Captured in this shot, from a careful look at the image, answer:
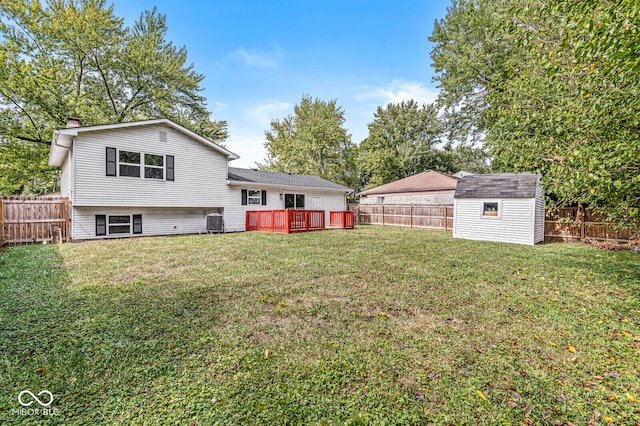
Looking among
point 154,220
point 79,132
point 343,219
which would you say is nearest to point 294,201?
point 343,219

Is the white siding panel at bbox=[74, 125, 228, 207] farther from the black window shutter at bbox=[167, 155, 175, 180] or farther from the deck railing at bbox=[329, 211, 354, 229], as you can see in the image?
the deck railing at bbox=[329, 211, 354, 229]

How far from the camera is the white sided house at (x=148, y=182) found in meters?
10.3

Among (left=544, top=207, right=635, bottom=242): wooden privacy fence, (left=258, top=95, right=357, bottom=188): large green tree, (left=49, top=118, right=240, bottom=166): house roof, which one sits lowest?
(left=544, top=207, right=635, bottom=242): wooden privacy fence

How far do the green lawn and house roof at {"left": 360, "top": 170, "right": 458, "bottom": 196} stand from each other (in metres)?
16.2

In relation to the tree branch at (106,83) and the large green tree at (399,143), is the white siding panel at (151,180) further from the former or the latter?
the large green tree at (399,143)

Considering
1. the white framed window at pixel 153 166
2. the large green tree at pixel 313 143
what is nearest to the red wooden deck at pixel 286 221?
the white framed window at pixel 153 166

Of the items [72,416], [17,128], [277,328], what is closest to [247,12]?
[277,328]

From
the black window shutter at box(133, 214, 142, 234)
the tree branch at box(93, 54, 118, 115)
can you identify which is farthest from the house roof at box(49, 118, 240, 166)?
the tree branch at box(93, 54, 118, 115)

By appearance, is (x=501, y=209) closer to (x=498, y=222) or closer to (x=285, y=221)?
(x=498, y=222)

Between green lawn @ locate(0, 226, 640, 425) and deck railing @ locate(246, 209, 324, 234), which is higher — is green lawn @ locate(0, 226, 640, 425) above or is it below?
below

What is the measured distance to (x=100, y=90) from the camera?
19.3 m

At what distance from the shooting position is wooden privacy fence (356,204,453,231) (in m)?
16.2

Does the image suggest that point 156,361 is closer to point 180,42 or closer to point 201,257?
point 201,257

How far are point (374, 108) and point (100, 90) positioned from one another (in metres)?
27.5
